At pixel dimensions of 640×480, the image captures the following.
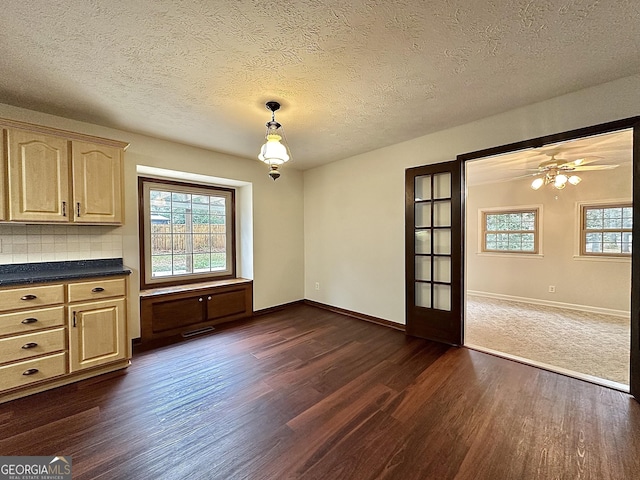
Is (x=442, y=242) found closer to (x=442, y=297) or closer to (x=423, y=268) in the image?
(x=423, y=268)

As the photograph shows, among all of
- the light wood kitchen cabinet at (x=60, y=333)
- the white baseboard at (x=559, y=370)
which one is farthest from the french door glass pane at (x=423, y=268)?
the light wood kitchen cabinet at (x=60, y=333)

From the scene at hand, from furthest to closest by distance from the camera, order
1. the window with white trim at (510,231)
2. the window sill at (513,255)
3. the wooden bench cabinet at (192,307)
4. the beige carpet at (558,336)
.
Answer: the window with white trim at (510,231), the window sill at (513,255), the wooden bench cabinet at (192,307), the beige carpet at (558,336)

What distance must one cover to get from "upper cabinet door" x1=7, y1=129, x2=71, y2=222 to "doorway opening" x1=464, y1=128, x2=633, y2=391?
415cm

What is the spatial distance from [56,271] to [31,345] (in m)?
0.75

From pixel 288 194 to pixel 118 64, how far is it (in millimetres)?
3107

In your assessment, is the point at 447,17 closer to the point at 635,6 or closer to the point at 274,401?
the point at 635,6

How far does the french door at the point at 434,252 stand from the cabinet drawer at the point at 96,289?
328cm

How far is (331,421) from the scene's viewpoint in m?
1.84

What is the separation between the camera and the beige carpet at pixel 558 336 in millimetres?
2646

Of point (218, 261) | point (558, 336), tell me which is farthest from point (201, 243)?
point (558, 336)

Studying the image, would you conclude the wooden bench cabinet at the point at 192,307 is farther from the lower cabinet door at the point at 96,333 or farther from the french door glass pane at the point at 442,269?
the french door glass pane at the point at 442,269

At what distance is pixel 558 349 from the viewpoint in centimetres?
299

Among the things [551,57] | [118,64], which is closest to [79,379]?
[118,64]

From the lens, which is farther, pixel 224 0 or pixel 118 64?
pixel 118 64
